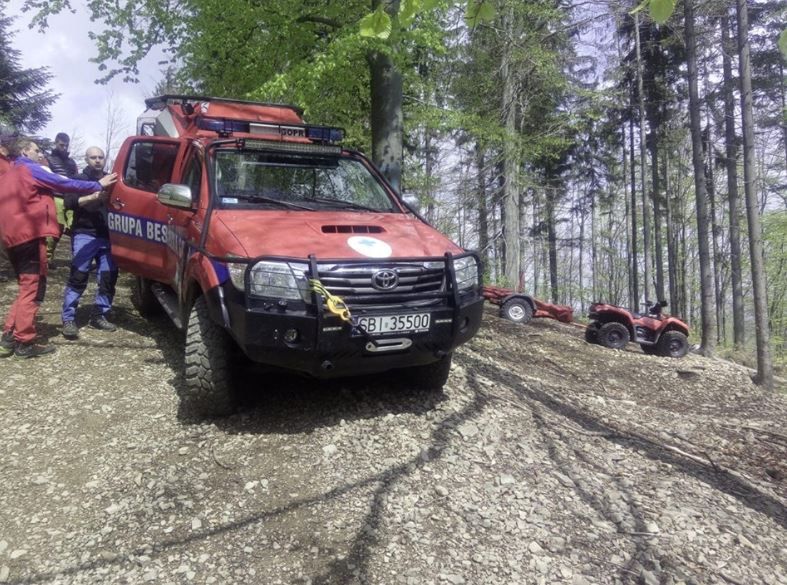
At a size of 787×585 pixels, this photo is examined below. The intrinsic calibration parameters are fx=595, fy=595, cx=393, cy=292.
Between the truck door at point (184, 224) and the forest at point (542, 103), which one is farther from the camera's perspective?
the forest at point (542, 103)

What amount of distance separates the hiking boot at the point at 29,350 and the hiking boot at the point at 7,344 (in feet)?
0.17

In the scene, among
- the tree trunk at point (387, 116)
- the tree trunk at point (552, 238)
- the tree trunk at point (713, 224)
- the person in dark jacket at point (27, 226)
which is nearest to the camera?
the person in dark jacket at point (27, 226)

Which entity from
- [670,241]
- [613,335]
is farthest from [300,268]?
[670,241]

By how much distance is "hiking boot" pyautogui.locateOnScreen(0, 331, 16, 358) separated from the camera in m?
5.71

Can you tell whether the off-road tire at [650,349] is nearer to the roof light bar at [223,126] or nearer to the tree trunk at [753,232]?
the tree trunk at [753,232]

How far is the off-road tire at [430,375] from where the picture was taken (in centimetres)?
478

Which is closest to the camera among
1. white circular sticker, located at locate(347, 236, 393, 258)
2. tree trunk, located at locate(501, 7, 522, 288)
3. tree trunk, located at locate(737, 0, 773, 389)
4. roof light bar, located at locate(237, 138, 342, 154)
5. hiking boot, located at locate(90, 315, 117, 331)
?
white circular sticker, located at locate(347, 236, 393, 258)

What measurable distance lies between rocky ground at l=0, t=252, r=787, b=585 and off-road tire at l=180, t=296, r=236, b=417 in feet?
0.90

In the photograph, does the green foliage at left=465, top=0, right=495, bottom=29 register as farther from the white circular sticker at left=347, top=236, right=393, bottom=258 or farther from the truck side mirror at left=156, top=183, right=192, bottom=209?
the truck side mirror at left=156, top=183, right=192, bottom=209

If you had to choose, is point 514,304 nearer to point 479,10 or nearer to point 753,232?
point 753,232

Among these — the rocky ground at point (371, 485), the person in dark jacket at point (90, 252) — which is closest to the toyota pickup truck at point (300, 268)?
the rocky ground at point (371, 485)

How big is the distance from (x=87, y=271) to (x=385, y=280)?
160 inches

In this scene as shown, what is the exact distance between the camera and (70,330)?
6.28 meters

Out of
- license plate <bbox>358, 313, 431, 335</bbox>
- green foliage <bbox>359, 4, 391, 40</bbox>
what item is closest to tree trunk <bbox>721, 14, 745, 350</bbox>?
license plate <bbox>358, 313, 431, 335</bbox>
